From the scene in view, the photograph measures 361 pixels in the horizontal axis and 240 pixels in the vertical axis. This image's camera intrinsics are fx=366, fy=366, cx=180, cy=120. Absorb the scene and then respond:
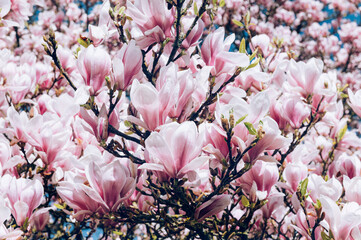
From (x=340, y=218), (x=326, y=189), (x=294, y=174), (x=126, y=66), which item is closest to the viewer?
(x=340, y=218)

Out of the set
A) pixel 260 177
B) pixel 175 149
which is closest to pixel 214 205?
pixel 260 177

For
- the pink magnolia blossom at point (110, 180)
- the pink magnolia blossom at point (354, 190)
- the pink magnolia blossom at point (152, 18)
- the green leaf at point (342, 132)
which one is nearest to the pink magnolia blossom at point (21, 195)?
the pink magnolia blossom at point (110, 180)

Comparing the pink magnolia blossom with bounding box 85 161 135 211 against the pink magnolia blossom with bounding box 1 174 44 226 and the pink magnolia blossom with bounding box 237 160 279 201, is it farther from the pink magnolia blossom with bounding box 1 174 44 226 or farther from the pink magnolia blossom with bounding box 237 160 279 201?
the pink magnolia blossom with bounding box 237 160 279 201

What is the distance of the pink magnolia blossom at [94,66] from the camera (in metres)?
1.63

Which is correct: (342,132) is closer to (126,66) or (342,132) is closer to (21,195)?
(126,66)

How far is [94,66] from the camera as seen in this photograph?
1.63 m

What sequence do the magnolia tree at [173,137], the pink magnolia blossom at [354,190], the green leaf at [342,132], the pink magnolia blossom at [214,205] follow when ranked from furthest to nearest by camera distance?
1. the green leaf at [342,132]
2. the pink magnolia blossom at [354,190]
3. the pink magnolia blossom at [214,205]
4. the magnolia tree at [173,137]

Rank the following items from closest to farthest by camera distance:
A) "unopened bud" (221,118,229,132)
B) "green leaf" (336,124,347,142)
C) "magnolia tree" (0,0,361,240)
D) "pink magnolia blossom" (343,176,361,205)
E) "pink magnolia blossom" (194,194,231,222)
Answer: "unopened bud" (221,118,229,132) → "magnolia tree" (0,0,361,240) → "pink magnolia blossom" (194,194,231,222) → "pink magnolia blossom" (343,176,361,205) → "green leaf" (336,124,347,142)

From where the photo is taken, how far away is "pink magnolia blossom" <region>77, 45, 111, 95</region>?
163 cm

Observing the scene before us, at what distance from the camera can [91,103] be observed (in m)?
1.64

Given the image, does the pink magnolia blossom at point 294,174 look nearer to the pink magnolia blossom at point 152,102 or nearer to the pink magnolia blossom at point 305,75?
the pink magnolia blossom at point 305,75

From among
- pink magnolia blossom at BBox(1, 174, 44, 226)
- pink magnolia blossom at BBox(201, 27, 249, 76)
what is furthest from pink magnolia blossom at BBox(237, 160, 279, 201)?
pink magnolia blossom at BBox(1, 174, 44, 226)

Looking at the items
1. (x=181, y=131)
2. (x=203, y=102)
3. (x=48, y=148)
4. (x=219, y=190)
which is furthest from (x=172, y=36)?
(x=48, y=148)

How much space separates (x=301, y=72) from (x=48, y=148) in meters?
1.48
